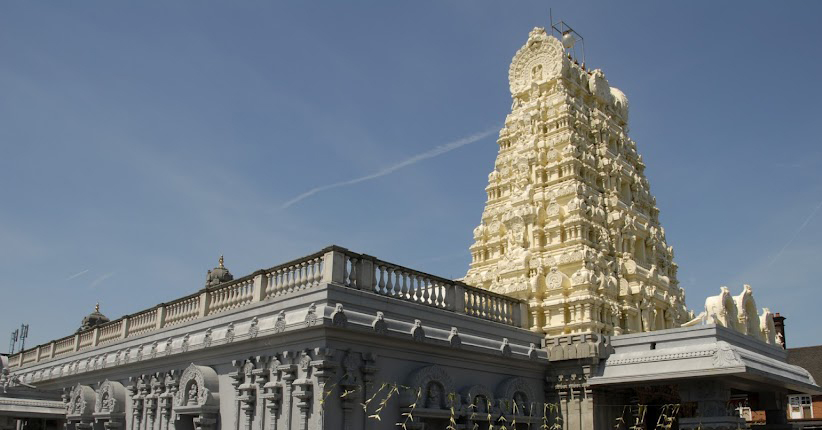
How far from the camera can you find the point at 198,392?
18969mm

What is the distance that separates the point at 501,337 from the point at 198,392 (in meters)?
8.50

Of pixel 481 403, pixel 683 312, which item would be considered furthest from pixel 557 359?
pixel 683 312

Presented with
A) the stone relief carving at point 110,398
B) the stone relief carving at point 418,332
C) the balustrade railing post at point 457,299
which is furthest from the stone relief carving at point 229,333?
the stone relief carving at point 110,398

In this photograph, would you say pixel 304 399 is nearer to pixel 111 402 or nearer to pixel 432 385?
pixel 432 385

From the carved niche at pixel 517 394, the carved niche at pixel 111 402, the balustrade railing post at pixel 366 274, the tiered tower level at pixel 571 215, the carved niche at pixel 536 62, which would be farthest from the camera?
the carved niche at pixel 536 62

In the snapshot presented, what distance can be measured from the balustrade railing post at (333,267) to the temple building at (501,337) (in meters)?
0.05

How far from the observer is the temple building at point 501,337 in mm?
16766

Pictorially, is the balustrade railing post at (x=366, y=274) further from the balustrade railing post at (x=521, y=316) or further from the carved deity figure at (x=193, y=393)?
the balustrade railing post at (x=521, y=316)

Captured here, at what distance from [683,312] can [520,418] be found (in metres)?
12.1

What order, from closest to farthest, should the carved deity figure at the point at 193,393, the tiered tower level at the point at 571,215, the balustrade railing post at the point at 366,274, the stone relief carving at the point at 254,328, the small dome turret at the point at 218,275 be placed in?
the balustrade railing post at the point at 366,274 < the stone relief carving at the point at 254,328 < the carved deity figure at the point at 193,393 < the tiered tower level at the point at 571,215 < the small dome turret at the point at 218,275

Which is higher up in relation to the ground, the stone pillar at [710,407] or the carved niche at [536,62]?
the carved niche at [536,62]

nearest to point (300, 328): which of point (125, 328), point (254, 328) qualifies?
point (254, 328)

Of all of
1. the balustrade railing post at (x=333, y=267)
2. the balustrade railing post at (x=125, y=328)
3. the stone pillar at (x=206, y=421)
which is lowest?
the stone pillar at (x=206, y=421)

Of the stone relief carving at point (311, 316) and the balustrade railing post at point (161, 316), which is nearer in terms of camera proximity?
the stone relief carving at point (311, 316)
